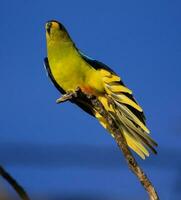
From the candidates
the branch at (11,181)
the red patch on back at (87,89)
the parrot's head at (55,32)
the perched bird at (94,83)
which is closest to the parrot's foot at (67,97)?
the perched bird at (94,83)

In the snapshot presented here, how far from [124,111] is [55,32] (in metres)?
0.67

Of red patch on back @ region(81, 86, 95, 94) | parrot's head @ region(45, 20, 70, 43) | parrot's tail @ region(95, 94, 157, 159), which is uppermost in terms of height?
parrot's head @ region(45, 20, 70, 43)

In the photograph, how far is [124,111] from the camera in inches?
80.4

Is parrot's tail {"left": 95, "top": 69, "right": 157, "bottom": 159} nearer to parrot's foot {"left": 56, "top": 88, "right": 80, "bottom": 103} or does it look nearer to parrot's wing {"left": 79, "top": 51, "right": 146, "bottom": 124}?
parrot's wing {"left": 79, "top": 51, "right": 146, "bottom": 124}

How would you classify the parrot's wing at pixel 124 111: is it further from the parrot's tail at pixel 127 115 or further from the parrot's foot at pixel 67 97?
the parrot's foot at pixel 67 97

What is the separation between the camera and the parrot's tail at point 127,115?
1729mm

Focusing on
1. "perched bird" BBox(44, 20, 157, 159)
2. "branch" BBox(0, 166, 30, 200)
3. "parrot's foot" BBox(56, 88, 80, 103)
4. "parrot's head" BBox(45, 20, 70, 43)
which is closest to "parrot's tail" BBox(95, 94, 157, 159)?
"perched bird" BBox(44, 20, 157, 159)

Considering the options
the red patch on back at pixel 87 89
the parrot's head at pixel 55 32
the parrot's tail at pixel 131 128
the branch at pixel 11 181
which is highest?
the parrot's head at pixel 55 32

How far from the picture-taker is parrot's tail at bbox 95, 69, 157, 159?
68.1 inches

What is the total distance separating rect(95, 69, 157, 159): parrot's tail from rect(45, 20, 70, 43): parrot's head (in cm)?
44

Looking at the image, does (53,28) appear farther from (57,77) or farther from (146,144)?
(146,144)

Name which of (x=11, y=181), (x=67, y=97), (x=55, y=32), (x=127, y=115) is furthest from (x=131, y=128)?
(x=11, y=181)

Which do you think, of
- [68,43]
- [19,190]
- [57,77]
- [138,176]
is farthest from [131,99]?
[19,190]

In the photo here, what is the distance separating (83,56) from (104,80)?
28 centimetres
